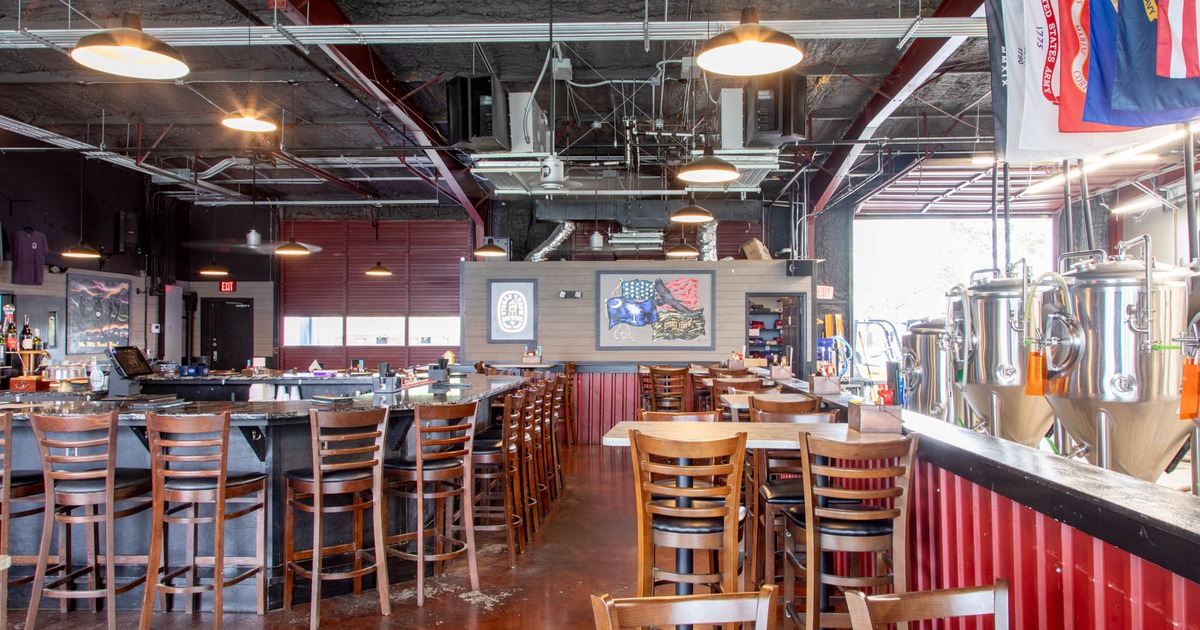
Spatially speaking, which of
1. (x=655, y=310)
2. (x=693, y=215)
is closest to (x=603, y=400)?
(x=655, y=310)

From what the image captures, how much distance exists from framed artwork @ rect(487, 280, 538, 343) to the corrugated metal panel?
1947 millimetres

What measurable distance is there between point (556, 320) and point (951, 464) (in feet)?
31.3

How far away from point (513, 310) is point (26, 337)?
6.70 m

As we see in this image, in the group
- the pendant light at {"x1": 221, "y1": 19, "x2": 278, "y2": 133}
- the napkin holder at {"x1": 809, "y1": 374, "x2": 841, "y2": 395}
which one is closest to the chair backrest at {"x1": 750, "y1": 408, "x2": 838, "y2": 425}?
the napkin holder at {"x1": 809, "y1": 374, "x2": 841, "y2": 395}

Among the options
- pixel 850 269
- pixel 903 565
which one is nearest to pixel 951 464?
pixel 903 565

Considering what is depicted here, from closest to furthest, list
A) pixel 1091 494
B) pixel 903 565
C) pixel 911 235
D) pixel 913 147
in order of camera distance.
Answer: pixel 1091 494
pixel 903 565
pixel 913 147
pixel 911 235

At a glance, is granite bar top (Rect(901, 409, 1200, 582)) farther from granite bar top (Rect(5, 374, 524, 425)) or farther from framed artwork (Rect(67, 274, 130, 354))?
framed artwork (Rect(67, 274, 130, 354))

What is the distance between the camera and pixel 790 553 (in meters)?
3.24

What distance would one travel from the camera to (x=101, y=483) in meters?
3.71

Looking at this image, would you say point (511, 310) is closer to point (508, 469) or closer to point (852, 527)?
point (508, 469)

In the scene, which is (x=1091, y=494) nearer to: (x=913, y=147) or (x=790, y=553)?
(x=790, y=553)

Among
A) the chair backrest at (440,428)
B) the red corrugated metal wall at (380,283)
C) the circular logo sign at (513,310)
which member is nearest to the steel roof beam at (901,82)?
the chair backrest at (440,428)

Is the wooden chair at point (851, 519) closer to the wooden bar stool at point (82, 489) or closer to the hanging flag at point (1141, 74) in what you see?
the hanging flag at point (1141, 74)

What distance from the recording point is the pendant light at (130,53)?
3797mm
